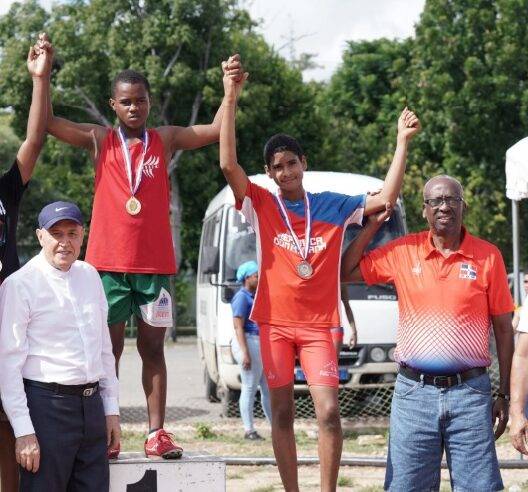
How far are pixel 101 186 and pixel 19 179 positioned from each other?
51cm

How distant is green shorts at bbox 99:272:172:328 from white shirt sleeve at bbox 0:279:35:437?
39.7 inches

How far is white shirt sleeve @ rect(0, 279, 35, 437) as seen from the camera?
529 centimetres

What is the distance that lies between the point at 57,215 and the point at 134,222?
0.90m

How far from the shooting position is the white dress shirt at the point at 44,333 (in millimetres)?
5324

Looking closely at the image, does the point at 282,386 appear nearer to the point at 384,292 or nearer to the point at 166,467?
the point at 166,467

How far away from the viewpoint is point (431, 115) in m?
29.9

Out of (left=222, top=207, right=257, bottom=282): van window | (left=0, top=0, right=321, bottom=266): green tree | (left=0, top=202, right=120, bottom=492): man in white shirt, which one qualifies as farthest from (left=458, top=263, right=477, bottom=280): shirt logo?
(left=0, top=0, right=321, bottom=266): green tree

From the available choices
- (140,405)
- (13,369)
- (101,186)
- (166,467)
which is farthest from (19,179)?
(140,405)

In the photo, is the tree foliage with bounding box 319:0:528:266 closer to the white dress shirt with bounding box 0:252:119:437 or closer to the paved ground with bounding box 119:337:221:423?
the paved ground with bounding box 119:337:221:423

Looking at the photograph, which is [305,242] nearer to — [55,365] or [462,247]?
[462,247]

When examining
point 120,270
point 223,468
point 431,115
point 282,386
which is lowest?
point 223,468

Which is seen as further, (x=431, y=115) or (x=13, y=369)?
(x=431, y=115)

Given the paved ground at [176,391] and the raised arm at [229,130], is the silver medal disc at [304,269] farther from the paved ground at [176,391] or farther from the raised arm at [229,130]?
the paved ground at [176,391]

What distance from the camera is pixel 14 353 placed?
17.6 ft
